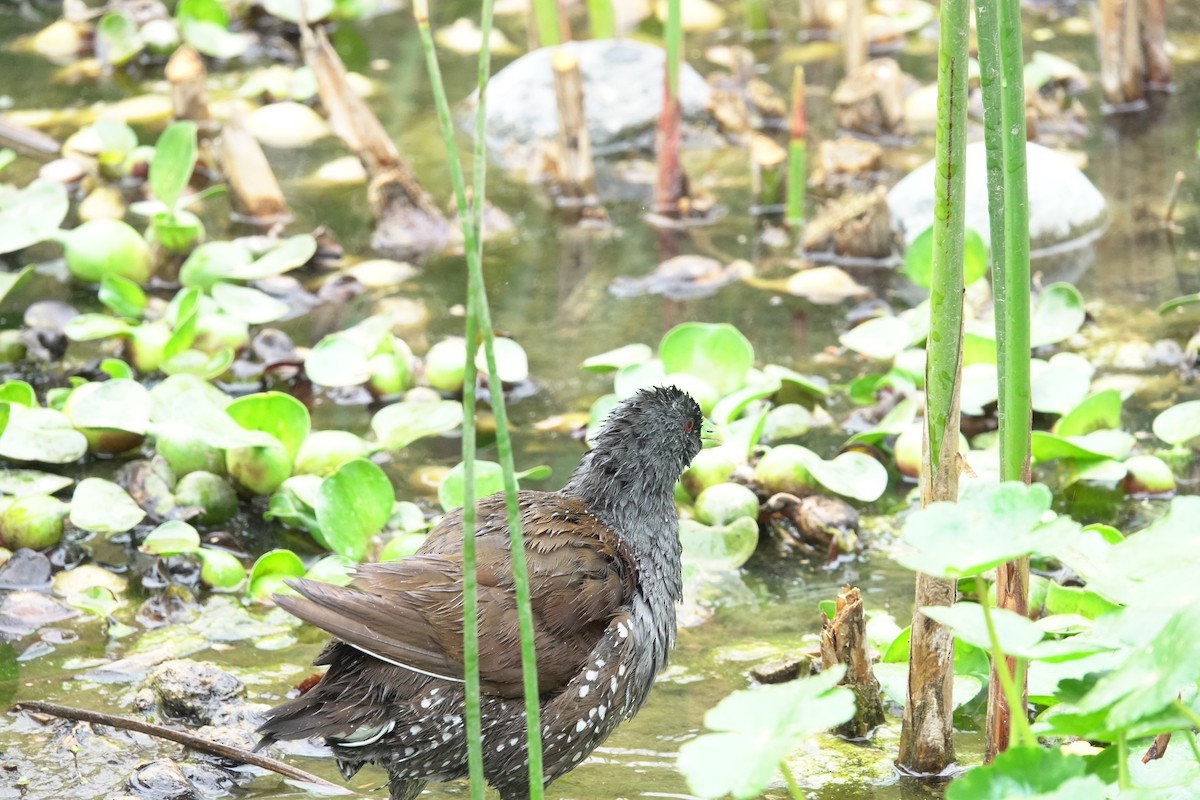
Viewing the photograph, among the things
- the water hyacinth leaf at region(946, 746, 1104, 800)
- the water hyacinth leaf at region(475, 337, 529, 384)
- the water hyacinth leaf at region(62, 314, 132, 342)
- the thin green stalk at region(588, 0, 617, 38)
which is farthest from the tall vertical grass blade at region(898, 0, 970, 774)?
the thin green stalk at region(588, 0, 617, 38)

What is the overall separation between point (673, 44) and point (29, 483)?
296cm

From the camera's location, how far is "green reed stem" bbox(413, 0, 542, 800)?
207cm

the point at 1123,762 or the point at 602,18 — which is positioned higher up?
the point at 602,18

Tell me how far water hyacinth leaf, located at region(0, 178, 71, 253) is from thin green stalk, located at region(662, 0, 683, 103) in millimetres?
2457

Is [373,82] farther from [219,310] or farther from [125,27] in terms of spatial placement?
[219,310]

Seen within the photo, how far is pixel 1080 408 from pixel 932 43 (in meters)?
4.50

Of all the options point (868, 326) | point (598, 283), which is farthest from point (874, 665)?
point (598, 283)

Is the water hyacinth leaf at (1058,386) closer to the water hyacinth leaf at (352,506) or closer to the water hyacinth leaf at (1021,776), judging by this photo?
the water hyacinth leaf at (352,506)

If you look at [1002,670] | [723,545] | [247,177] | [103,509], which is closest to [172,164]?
[247,177]

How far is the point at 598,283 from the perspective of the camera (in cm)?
632

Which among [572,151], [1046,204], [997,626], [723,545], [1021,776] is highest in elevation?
[997,626]

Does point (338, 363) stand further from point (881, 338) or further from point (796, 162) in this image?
point (796, 162)

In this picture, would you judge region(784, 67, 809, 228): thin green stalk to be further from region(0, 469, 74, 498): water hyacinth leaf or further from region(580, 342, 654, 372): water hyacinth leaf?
region(0, 469, 74, 498): water hyacinth leaf

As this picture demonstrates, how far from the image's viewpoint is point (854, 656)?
135 inches
